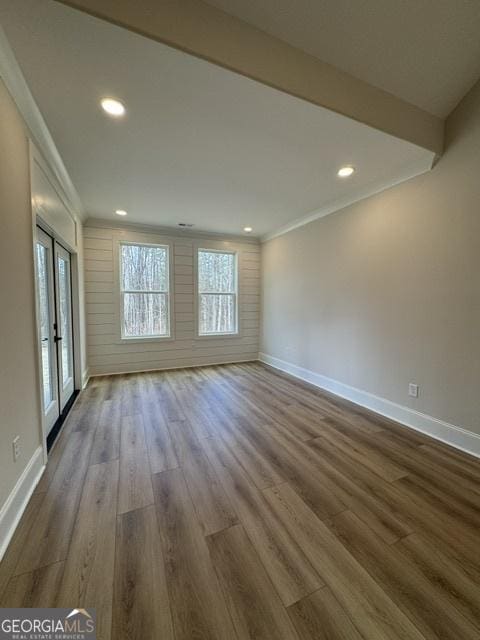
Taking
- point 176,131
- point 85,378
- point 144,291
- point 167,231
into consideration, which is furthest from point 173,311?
point 176,131

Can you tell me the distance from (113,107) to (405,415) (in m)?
3.85

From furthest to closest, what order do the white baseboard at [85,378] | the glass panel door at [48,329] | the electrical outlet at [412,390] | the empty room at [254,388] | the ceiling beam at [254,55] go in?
the white baseboard at [85,378] < the electrical outlet at [412,390] < the glass panel door at [48,329] < the ceiling beam at [254,55] < the empty room at [254,388]

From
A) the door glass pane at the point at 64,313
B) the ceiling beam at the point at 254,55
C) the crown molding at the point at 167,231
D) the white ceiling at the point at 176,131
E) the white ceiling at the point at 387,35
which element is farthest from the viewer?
the crown molding at the point at 167,231

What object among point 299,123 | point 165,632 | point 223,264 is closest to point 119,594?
point 165,632

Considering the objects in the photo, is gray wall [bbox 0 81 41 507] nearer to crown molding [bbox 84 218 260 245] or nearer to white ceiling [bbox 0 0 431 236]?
white ceiling [bbox 0 0 431 236]

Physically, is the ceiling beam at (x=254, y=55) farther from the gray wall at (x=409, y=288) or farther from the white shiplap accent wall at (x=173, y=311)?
the white shiplap accent wall at (x=173, y=311)

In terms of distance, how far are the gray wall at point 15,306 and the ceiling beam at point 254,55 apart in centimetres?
89

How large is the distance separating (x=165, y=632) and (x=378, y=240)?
11.8 ft

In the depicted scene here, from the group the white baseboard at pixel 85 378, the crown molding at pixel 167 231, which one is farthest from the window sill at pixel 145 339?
the crown molding at pixel 167 231

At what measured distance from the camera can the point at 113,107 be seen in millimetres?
1889

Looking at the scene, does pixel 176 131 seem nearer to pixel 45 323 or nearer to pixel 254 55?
pixel 254 55

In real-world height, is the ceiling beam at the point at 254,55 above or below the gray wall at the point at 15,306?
above

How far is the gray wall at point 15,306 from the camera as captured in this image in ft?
5.01

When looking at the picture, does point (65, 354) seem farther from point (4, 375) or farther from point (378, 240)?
point (378, 240)
